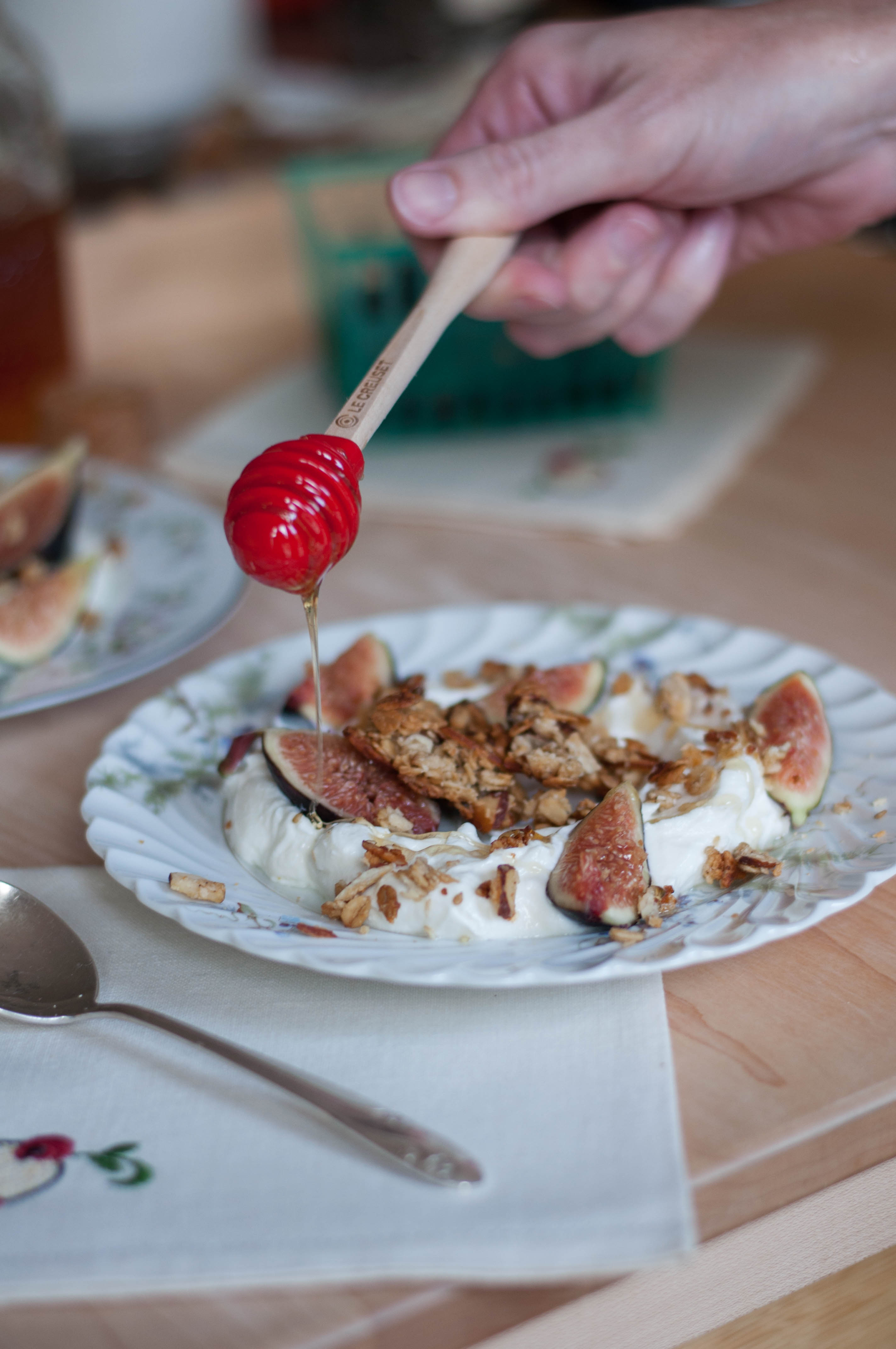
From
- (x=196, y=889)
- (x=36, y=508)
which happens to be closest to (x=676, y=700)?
A: (x=196, y=889)

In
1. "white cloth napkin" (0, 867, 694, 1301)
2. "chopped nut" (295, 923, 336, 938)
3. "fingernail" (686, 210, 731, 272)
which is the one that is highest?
"fingernail" (686, 210, 731, 272)

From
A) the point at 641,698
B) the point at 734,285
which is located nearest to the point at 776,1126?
the point at 641,698

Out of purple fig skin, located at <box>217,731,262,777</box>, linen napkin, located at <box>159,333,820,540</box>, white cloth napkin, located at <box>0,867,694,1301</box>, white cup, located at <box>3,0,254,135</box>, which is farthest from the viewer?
white cup, located at <box>3,0,254,135</box>

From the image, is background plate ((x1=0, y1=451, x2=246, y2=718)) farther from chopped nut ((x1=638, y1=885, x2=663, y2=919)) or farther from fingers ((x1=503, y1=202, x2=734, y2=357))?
chopped nut ((x1=638, y1=885, x2=663, y2=919))

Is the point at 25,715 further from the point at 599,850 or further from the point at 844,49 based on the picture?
the point at 844,49

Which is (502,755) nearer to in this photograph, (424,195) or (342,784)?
(342,784)

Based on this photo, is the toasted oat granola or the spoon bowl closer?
the spoon bowl

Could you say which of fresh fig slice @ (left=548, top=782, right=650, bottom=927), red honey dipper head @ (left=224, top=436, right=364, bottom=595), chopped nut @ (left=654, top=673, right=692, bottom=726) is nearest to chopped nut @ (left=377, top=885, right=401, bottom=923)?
fresh fig slice @ (left=548, top=782, right=650, bottom=927)
